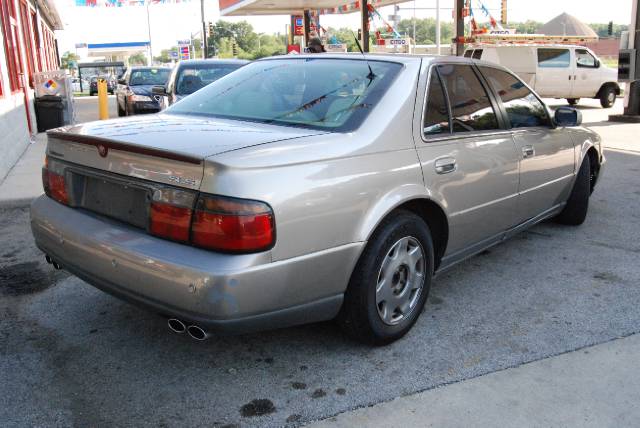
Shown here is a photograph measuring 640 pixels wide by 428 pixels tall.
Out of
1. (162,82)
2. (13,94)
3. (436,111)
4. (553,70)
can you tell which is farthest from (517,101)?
(553,70)

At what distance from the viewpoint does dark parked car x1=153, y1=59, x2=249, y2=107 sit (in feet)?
34.5

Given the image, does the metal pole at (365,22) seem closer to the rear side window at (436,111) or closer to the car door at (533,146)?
the car door at (533,146)

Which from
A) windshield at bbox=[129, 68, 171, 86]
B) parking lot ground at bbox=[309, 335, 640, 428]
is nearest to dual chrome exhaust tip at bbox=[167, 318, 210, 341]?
parking lot ground at bbox=[309, 335, 640, 428]

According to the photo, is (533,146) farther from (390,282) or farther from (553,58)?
(553,58)

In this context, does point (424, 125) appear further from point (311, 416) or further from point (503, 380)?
point (311, 416)

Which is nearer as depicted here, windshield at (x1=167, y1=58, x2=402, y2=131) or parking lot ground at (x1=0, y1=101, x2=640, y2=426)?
parking lot ground at (x1=0, y1=101, x2=640, y2=426)

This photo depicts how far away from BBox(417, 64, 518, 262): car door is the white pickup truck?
1533 cm

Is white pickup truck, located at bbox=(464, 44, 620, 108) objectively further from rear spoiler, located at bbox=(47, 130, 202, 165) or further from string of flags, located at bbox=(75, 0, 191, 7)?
string of flags, located at bbox=(75, 0, 191, 7)

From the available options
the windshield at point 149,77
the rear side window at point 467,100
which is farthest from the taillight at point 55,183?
the windshield at point 149,77

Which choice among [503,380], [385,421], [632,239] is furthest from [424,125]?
[632,239]

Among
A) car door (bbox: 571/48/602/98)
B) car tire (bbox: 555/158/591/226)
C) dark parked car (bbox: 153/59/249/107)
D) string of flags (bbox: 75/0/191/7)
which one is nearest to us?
car tire (bbox: 555/158/591/226)

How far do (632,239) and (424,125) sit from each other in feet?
9.64

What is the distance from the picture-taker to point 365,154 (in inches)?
116

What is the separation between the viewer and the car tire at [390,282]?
9.89 feet
